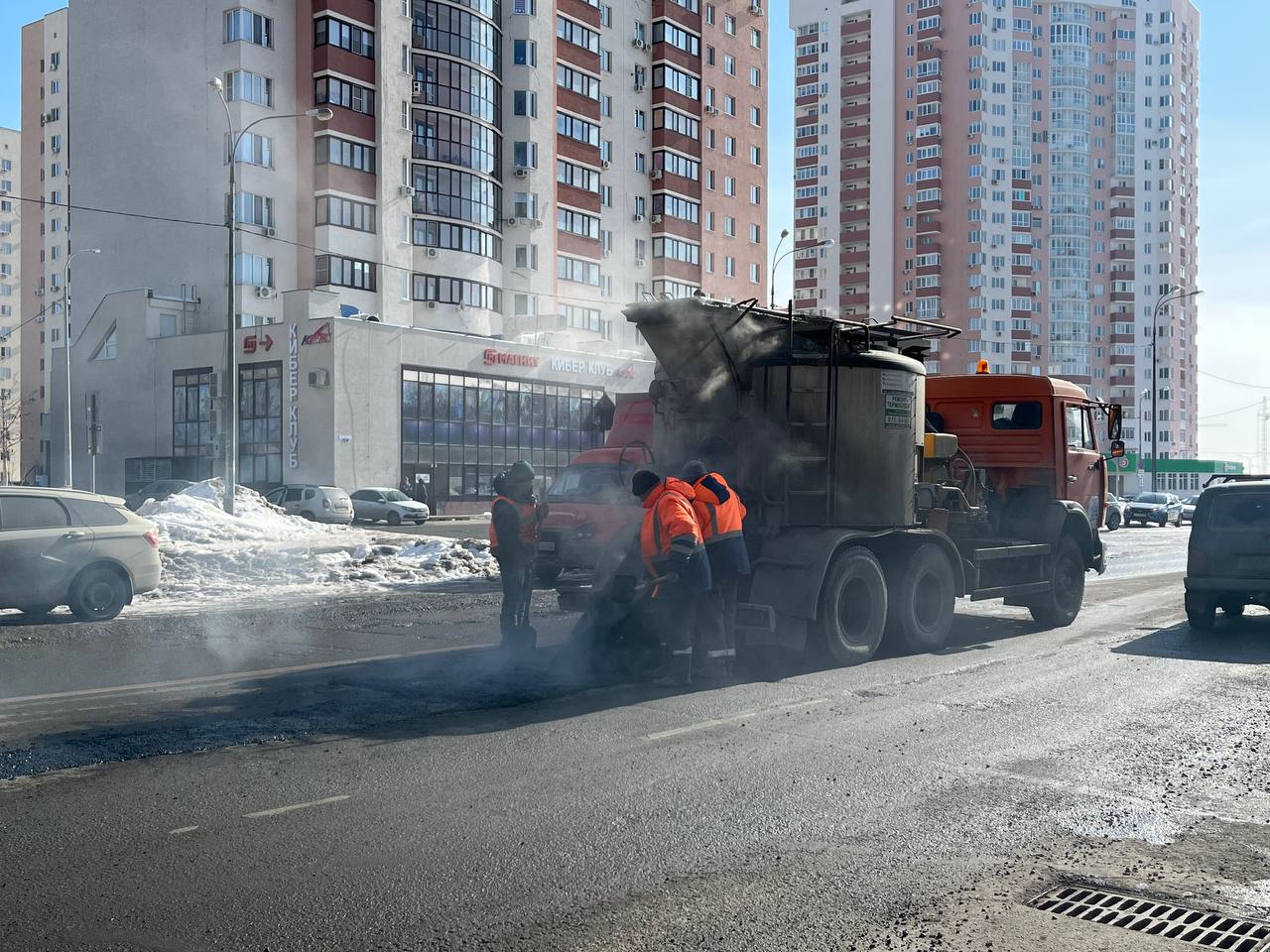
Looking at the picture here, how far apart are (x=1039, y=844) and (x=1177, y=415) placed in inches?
5127

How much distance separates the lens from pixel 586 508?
15.5 meters

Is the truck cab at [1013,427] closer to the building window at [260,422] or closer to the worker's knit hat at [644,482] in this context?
the worker's knit hat at [644,482]

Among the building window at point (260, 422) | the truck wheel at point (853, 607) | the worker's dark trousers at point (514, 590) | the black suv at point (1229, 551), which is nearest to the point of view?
the truck wheel at point (853, 607)

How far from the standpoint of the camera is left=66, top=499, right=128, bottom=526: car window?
13.0 meters

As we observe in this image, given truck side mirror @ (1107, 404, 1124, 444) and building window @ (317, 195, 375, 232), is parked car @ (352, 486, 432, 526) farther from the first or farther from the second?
truck side mirror @ (1107, 404, 1124, 444)

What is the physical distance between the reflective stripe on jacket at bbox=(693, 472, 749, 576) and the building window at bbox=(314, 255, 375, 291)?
1580 inches

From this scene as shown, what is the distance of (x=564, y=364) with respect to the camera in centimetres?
5334

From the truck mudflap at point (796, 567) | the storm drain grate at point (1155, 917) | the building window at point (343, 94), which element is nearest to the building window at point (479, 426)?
the building window at point (343, 94)

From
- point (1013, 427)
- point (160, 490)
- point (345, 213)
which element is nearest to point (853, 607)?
point (1013, 427)

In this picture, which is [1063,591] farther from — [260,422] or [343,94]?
[343,94]

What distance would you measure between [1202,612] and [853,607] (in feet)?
16.6

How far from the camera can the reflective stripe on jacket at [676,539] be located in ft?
27.4

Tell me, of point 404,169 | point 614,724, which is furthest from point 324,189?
point 614,724

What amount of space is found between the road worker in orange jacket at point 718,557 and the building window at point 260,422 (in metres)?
38.3
